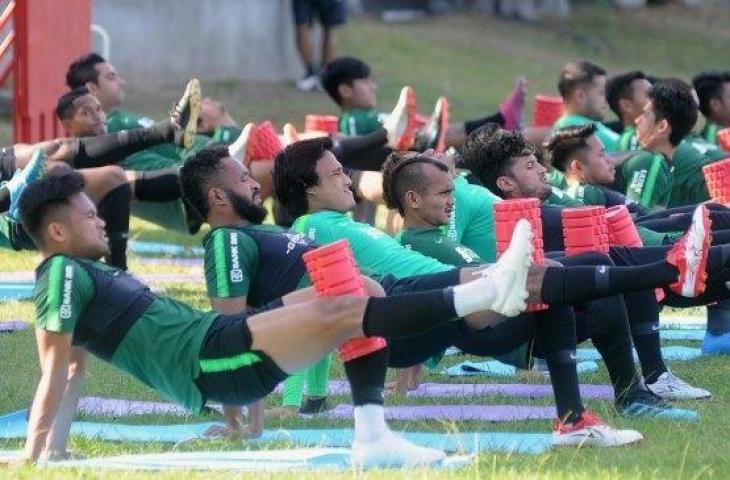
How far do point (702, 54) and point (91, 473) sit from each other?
899 inches

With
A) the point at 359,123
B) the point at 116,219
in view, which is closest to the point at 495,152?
the point at 116,219

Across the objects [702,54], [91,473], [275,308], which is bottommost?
[702,54]

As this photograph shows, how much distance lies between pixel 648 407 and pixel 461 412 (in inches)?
31.0

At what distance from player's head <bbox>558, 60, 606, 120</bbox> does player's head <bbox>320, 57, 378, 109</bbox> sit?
179cm

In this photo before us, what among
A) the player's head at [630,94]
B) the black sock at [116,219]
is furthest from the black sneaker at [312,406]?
the player's head at [630,94]

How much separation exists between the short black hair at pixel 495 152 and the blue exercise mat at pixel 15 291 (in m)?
3.51

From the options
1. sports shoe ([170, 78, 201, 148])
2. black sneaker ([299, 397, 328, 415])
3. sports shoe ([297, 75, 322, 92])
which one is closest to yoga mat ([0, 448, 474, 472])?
black sneaker ([299, 397, 328, 415])

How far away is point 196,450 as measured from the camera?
6.94m

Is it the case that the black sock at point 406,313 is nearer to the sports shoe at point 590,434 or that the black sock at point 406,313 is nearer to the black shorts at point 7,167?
the sports shoe at point 590,434

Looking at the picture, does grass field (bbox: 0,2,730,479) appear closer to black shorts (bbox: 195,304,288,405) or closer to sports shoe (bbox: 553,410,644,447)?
sports shoe (bbox: 553,410,644,447)

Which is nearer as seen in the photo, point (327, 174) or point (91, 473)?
point (91, 473)

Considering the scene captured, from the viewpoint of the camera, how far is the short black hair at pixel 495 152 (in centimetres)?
861

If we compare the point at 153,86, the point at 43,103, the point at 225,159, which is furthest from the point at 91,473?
the point at 153,86

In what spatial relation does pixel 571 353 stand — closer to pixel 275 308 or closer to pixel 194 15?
pixel 275 308
